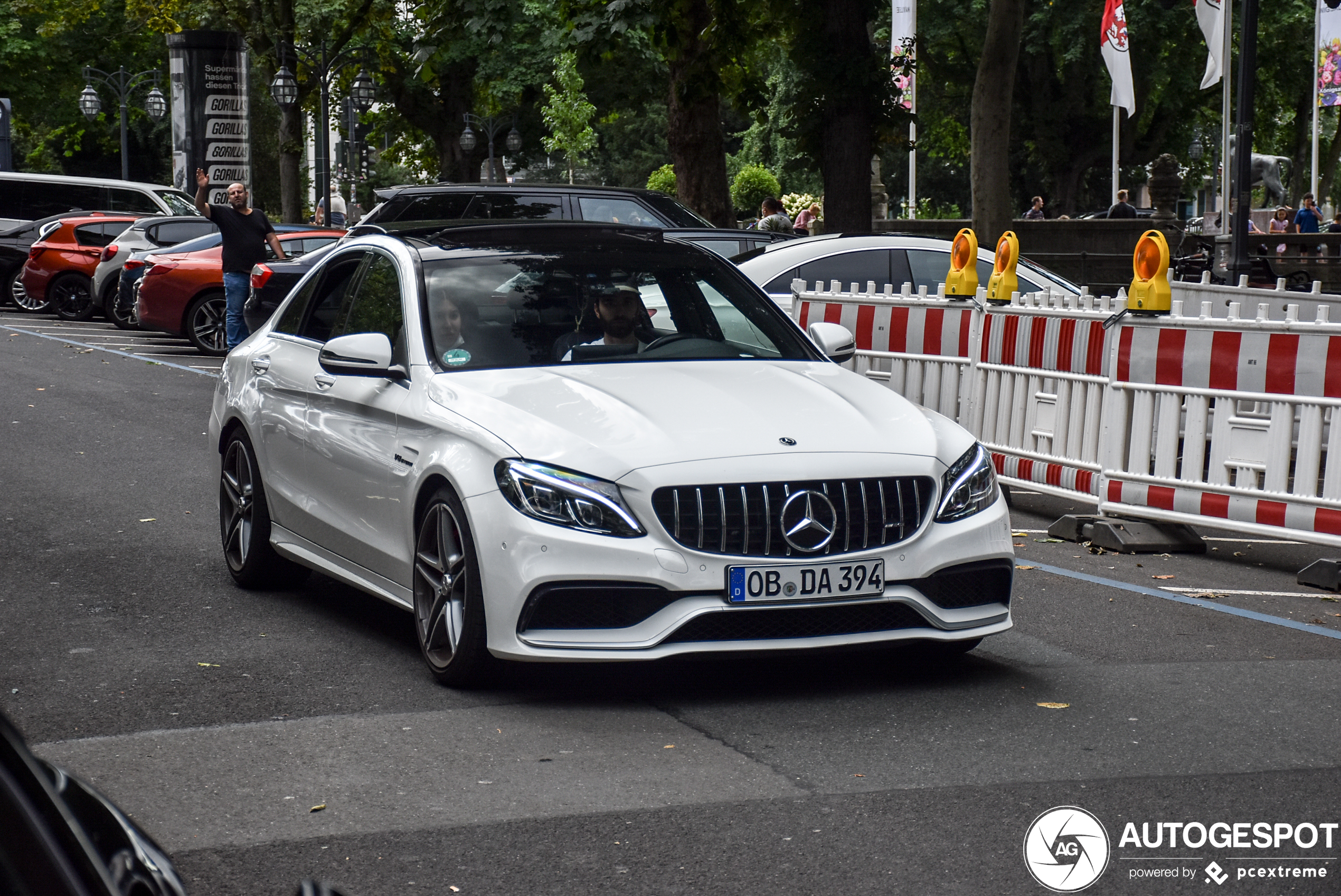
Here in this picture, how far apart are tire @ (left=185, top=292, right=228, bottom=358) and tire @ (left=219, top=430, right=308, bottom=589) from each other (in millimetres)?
14448

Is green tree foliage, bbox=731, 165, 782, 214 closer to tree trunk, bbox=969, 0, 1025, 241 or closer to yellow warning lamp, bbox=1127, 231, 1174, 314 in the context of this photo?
tree trunk, bbox=969, 0, 1025, 241

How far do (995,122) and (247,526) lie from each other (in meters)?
14.2

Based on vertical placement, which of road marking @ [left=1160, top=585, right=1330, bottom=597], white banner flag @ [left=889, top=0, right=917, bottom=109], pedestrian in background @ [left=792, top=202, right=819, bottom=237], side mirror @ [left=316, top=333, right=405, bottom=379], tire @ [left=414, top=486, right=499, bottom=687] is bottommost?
road marking @ [left=1160, top=585, right=1330, bottom=597]

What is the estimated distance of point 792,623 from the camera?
573 cm

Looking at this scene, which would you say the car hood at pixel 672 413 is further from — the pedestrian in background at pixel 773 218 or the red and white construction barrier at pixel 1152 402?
the pedestrian in background at pixel 773 218

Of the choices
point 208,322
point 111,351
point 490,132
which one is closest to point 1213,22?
point 208,322

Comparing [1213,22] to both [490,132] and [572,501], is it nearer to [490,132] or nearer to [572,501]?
[572,501]

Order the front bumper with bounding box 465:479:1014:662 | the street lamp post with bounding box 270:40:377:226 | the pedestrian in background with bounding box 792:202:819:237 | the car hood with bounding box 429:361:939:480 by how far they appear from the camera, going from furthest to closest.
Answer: the street lamp post with bounding box 270:40:377:226 < the pedestrian in background with bounding box 792:202:819:237 < the car hood with bounding box 429:361:939:480 < the front bumper with bounding box 465:479:1014:662

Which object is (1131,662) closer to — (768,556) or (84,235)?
(768,556)

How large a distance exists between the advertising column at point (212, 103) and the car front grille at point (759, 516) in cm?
2929

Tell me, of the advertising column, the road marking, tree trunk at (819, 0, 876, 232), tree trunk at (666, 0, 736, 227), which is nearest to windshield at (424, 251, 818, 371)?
the road marking

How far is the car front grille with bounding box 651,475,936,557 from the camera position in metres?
5.60

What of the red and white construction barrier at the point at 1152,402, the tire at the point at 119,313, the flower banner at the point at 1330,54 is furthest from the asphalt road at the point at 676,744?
the flower banner at the point at 1330,54

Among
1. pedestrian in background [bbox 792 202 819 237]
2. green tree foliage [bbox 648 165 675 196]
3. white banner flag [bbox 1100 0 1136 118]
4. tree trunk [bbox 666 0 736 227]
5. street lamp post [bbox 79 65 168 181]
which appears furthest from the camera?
green tree foliage [bbox 648 165 675 196]
